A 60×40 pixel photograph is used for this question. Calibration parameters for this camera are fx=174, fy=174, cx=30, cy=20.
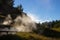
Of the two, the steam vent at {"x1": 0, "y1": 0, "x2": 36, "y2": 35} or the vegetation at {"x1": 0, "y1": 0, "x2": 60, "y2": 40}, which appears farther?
the steam vent at {"x1": 0, "y1": 0, "x2": 36, "y2": 35}

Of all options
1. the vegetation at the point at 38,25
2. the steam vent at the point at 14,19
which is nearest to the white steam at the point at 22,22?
the steam vent at the point at 14,19

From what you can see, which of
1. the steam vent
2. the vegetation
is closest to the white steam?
the steam vent

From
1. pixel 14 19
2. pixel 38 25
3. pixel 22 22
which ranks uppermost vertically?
pixel 14 19

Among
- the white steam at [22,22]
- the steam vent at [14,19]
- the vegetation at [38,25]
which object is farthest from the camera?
the white steam at [22,22]

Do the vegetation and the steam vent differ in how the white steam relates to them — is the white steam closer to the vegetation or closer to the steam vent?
the steam vent

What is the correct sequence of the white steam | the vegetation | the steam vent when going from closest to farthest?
the vegetation
the steam vent
the white steam

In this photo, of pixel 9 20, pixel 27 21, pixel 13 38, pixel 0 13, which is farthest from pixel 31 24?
pixel 13 38

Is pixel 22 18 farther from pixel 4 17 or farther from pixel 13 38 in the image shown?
pixel 13 38

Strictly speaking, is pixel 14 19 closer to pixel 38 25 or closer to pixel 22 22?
pixel 22 22

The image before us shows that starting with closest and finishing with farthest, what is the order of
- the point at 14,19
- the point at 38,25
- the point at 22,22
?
the point at 22,22 < the point at 14,19 < the point at 38,25

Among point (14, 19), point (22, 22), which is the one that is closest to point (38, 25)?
point (22, 22)

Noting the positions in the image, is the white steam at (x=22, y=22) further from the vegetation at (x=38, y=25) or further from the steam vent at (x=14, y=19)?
the vegetation at (x=38, y=25)

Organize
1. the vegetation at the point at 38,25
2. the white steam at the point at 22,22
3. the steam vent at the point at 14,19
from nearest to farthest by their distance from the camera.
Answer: the vegetation at the point at 38,25 → the steam vent at the point at 14,19 → the white steam at the point at 22,22

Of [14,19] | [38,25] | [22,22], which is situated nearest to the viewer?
[22,22]
